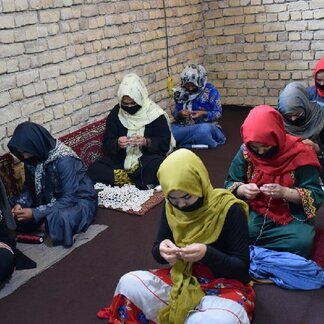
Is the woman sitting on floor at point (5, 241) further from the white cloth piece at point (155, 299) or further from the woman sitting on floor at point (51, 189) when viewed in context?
the white cloth piece at point (155, 299)

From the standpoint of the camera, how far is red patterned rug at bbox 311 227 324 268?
2.46 metres

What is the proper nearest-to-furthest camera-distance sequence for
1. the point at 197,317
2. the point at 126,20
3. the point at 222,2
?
the point at 197,317, the point at 126,20, the point at 222,2

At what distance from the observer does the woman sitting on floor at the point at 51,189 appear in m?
2.97

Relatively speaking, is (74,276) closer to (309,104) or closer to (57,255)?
(57,255)

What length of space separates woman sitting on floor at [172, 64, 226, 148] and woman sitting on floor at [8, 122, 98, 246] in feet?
5.76

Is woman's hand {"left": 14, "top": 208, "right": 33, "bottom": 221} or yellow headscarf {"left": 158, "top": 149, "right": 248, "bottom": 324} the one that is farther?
woman's hand {"left": 14, "top": 208, "right": 33, "bottom": 221}

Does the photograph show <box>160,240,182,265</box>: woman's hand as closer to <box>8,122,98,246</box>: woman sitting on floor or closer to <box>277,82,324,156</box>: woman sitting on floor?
<box>8,122,98,246</box>: woman sitting on floor

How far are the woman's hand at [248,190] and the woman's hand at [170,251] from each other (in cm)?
71

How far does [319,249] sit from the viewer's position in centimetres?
254

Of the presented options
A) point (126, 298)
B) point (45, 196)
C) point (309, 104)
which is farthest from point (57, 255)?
point (309, 104)

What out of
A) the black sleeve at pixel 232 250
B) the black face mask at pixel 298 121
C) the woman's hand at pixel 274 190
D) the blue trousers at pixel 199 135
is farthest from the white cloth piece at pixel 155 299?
the blue trousers at pixel 199 135

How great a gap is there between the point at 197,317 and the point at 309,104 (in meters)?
2.18

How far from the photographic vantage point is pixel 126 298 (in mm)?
1971

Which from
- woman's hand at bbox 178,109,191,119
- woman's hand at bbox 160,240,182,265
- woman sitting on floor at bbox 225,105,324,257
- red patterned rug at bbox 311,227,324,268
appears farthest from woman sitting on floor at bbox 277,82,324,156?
woman's hand at bbox 160,240,182,265
